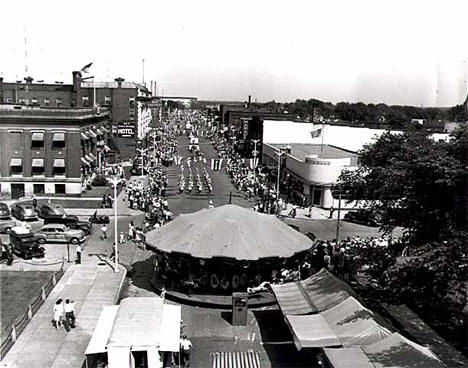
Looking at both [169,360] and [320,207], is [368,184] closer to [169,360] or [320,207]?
[169,360]

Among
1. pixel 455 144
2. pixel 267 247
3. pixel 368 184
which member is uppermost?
pixel 455 144

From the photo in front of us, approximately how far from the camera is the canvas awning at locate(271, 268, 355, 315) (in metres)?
21.3

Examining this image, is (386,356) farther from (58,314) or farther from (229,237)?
(58,314)

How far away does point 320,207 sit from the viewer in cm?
5381

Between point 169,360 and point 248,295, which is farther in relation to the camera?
point 248,295

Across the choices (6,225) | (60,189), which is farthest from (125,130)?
(6,225)

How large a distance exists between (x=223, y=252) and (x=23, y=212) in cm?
2523

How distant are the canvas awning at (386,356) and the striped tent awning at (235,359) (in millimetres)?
3341

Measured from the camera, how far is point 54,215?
42750 millimetres

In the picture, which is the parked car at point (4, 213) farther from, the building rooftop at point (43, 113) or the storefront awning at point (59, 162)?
the building rooftop at point (43, 113)

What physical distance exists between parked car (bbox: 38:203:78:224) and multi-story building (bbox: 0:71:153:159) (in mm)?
42852

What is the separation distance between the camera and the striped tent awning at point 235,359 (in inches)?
741

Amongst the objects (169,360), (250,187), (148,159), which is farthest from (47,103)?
(169,360)

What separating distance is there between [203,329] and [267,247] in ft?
19.2
